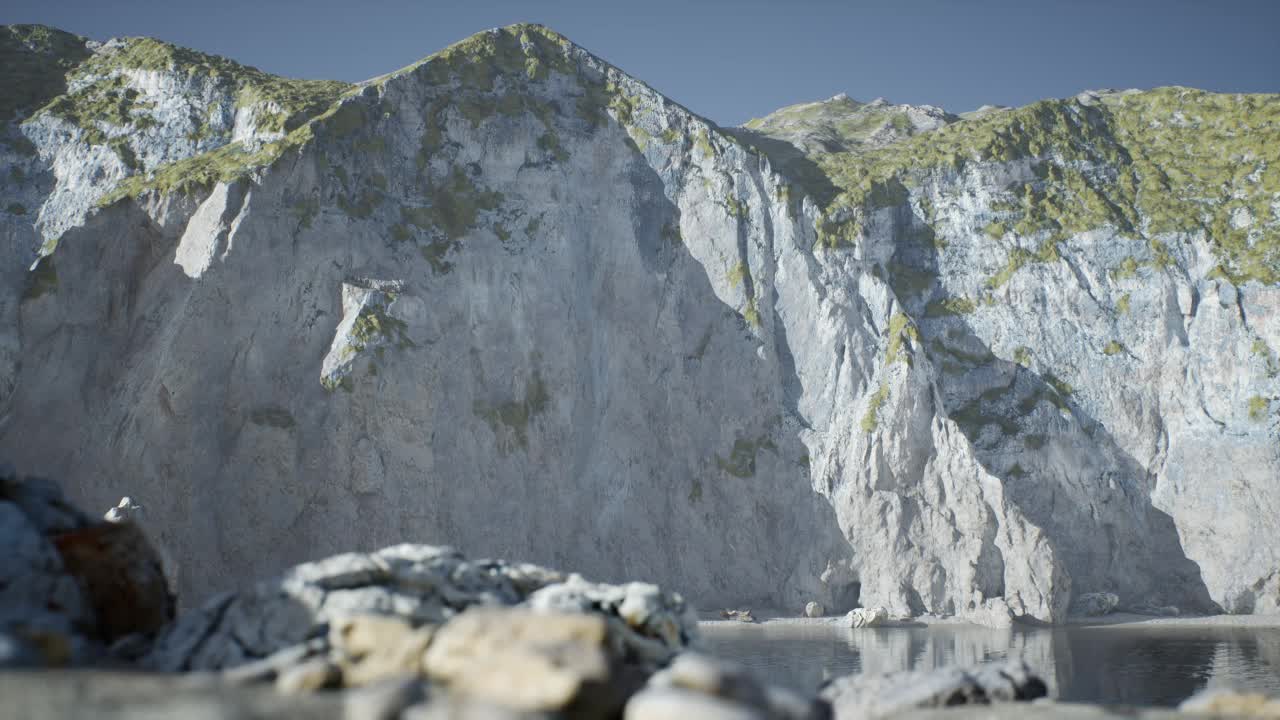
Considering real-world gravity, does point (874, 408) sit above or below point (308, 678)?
above

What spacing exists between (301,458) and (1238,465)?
170 ft

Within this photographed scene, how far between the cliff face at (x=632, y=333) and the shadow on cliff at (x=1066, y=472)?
22 cm

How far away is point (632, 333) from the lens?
59594mm

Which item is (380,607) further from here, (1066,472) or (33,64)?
(33,64)

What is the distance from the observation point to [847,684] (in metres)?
17.3

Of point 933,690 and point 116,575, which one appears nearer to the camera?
point 116,575

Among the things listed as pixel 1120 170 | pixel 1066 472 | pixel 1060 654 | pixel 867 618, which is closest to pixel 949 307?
pixel 1066 472

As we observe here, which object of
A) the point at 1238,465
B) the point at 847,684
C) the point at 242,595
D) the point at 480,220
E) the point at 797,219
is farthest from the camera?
the point at 797,219

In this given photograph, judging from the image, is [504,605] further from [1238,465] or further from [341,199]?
[1238,465]

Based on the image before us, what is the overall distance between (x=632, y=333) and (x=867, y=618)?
73.7 ft

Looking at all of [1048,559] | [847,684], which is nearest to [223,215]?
[847,684]

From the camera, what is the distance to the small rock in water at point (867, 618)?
48.5m

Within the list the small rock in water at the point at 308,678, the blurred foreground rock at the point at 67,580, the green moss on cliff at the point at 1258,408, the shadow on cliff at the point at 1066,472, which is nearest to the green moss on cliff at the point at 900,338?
the shadow on cliff at the point at 1066,472

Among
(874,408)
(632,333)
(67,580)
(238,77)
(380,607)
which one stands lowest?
(380,607)
